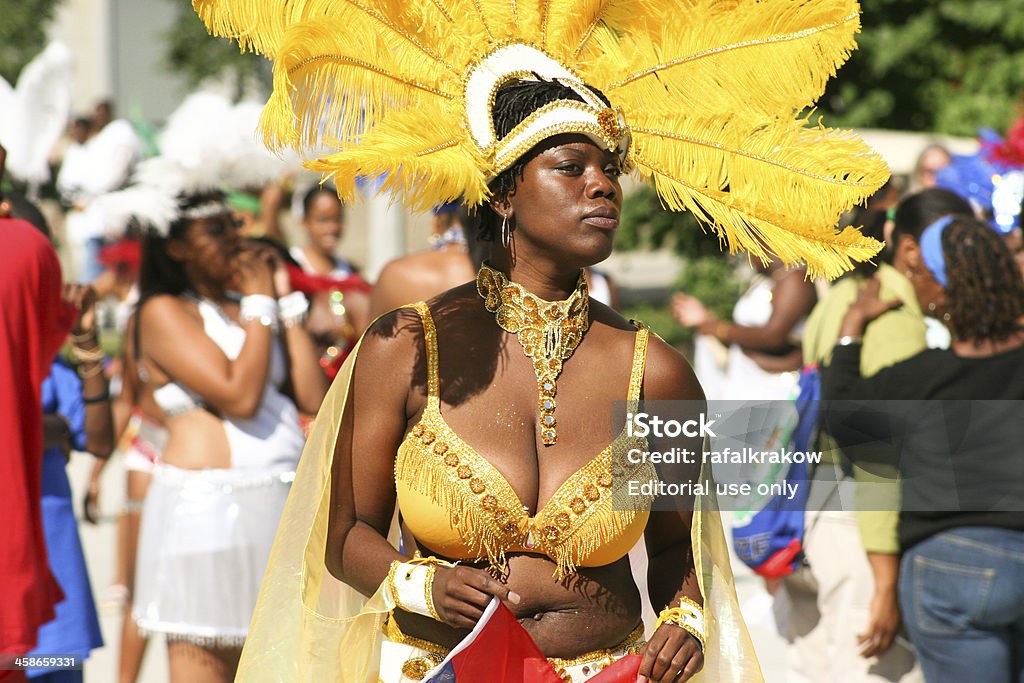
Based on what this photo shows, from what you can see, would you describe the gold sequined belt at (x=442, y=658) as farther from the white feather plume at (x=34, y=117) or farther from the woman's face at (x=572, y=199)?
the white feather plume at (x=34, y=117)

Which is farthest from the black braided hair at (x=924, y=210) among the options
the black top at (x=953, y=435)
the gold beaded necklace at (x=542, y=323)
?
the gold beaded necklace at (x=542, y=323)

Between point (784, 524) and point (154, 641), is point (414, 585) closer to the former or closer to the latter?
point (784, 524)

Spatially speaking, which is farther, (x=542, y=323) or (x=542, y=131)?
(x=542, y=323)

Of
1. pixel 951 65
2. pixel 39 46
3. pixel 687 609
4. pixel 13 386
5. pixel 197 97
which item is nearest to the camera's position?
pixel 687 609

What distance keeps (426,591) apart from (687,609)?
0.58 m

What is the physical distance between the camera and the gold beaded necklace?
9.11 feet

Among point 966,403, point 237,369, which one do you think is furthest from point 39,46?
point 966,403

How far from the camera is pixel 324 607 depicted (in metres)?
2.82

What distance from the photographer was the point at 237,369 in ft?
15.1

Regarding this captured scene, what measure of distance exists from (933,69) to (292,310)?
1004 centimetres

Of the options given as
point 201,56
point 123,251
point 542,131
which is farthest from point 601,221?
point 201,56

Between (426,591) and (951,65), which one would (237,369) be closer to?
(426,591)

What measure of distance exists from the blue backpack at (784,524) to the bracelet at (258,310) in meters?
1.87

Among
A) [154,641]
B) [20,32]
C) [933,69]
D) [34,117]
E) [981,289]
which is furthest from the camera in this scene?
[20,32]
